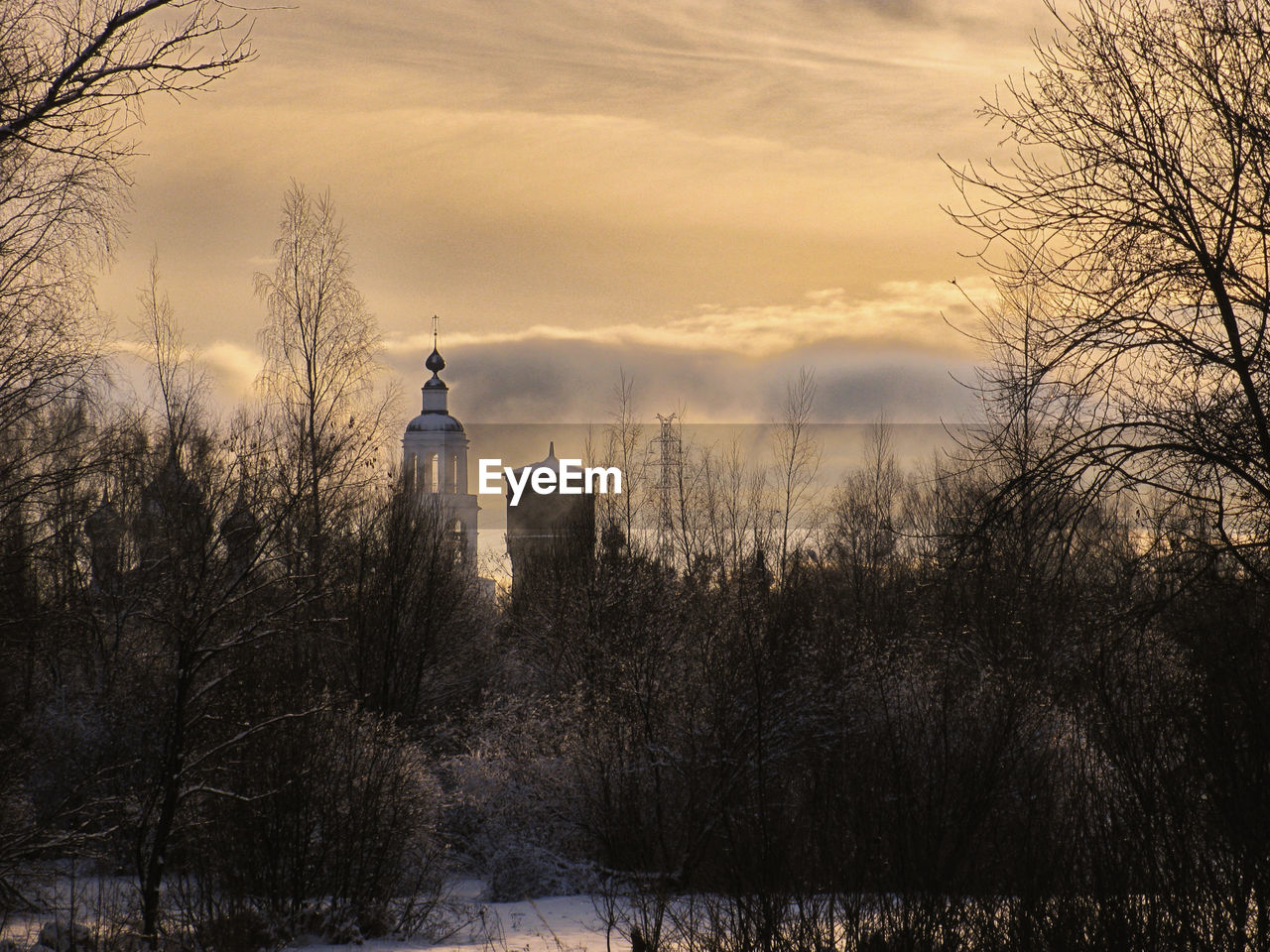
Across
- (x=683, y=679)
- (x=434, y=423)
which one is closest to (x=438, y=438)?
(x=434, y=423)

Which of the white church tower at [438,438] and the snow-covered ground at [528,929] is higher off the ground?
the white church tower at [438,438]

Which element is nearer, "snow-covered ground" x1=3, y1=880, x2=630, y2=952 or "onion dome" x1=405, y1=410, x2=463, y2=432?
"snow-covered ground" x1=3, y1=880, x2=630, y2=952

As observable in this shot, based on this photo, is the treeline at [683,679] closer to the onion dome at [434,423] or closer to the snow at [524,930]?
the snow at [524,930]

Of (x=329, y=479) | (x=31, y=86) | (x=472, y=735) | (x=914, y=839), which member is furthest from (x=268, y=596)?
(x=914, y=839)

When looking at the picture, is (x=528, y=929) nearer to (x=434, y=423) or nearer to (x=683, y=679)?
(x=683, y=679)

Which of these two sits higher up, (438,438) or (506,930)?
(438,438)

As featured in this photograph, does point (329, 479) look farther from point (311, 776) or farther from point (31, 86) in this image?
point (31, 86)

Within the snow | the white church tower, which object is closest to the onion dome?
the white church tower

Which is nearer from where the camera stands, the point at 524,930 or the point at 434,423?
the point at 524,930

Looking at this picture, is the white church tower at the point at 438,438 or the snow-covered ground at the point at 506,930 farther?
the white church tower at the point at 438,438

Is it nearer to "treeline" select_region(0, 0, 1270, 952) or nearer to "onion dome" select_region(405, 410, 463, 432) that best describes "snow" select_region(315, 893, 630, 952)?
"treeline" select_region(0, 0, 1270, 952)

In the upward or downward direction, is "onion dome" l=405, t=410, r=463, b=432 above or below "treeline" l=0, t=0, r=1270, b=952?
above

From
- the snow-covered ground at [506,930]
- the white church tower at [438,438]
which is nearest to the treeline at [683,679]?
the snow-covered ground at [506,930]

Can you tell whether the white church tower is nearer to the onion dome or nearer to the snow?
the onion dome
